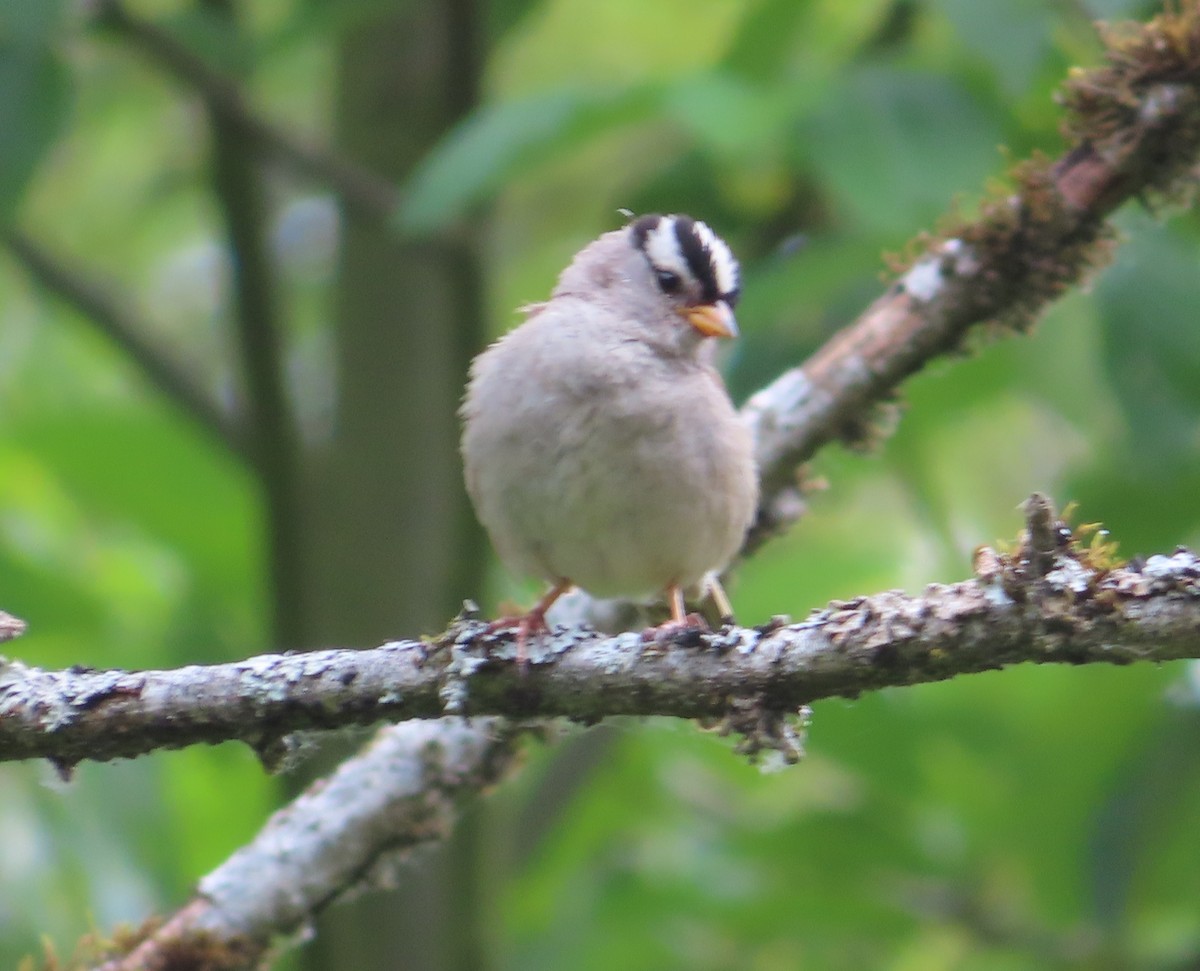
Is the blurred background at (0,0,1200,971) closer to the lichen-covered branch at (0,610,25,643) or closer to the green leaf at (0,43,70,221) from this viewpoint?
the green leaf at (0,43,70,221)

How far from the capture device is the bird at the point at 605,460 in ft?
13.6

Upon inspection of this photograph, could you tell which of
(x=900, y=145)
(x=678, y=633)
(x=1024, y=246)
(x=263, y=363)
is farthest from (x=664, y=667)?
(x=263, y=363)

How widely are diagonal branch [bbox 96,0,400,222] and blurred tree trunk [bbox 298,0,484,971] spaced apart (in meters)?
0.30

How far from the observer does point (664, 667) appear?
9.07 ft

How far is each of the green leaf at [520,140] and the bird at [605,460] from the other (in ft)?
1.47

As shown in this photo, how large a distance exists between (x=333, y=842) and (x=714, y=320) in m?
1.97

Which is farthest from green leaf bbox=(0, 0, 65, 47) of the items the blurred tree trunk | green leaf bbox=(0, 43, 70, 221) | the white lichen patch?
the white lichen patch

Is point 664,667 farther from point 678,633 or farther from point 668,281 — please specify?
point 668,281

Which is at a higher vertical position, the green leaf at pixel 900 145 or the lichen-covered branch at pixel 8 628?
the green leaf at pixel 900 145

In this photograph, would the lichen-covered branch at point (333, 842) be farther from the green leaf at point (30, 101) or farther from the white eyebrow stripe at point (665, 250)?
the green leaf at point (30, 101)

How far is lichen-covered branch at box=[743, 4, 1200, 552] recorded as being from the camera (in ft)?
13.1

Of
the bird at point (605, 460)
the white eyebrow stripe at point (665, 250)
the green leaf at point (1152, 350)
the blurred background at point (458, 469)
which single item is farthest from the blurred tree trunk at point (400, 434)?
the green leaf at point (1152, 350)

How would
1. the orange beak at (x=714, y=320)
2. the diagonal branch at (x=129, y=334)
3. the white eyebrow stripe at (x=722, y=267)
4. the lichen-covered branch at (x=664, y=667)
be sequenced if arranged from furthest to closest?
the diagonal branch at (x=129, y=334) → the white eyebrow stripe at (x=722, y=267) → the orange beak at (x=714, y=320) → the lichen-covered branch at (x=664, y=667)

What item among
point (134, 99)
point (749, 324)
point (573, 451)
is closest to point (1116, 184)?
point (749, 324)
